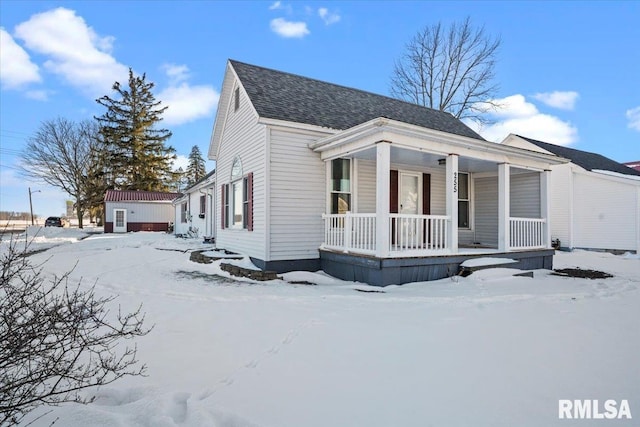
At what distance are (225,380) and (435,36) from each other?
2707cm

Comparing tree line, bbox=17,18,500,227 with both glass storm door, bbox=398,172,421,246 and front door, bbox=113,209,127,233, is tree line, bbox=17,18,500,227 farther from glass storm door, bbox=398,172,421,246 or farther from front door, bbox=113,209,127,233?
glass storm door, bbox=398,172,421,246

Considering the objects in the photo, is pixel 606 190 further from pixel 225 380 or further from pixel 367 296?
pixel 225 380

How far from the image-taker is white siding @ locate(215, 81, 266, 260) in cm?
842

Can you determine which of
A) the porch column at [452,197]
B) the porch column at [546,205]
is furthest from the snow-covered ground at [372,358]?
the porch column at [546,205]

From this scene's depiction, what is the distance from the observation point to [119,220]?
1067 inches

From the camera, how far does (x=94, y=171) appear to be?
113 ft

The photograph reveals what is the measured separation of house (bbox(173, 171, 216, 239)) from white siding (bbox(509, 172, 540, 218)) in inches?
441

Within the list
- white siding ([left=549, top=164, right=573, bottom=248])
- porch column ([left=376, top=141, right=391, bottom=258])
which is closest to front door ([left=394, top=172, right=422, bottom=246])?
porch column ([left=376, top=141, right=391, bottom=258])

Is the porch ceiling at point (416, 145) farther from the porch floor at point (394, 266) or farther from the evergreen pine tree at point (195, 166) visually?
the evergreen pine tree at point (195, 166)

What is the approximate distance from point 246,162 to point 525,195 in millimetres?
9204

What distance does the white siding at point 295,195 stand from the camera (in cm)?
819

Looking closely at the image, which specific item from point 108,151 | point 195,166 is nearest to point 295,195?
point 108,151

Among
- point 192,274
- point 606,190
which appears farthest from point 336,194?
point 606,190

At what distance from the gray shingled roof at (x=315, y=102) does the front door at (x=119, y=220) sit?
21.8 meters
